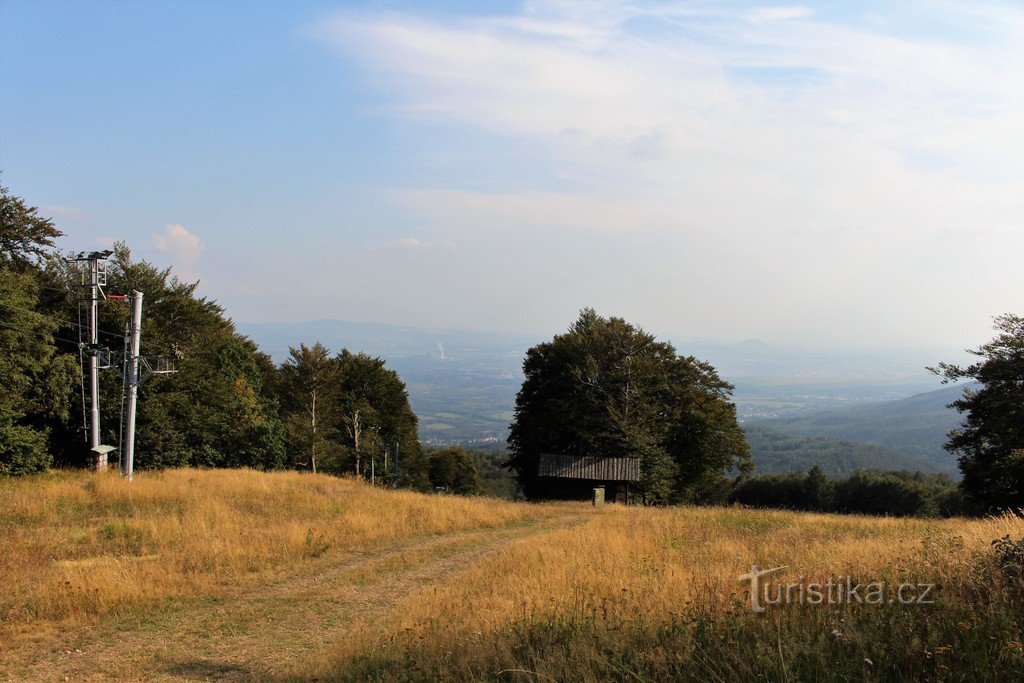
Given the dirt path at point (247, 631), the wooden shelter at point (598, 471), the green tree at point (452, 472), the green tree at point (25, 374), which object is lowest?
the green tree at point (452, 472)

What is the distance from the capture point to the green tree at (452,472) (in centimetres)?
7451

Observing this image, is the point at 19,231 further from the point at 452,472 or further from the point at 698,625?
the point at 452,472

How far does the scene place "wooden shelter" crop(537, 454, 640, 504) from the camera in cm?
3456

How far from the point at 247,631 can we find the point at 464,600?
2.68m

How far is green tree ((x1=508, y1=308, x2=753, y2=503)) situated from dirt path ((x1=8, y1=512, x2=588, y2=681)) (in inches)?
1068

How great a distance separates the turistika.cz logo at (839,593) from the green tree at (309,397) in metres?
43.2

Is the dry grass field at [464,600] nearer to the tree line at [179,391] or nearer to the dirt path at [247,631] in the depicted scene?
the dirt path at [247,631]

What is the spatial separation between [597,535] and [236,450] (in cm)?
3613

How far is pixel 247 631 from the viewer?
8406 millimetres

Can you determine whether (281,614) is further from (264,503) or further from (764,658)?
(264,503)

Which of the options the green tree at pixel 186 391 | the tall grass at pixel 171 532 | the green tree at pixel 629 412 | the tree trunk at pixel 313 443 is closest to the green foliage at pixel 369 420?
the tree trunk at pixel 313 443

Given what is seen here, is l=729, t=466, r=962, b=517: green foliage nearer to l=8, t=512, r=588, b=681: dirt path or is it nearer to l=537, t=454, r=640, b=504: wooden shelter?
l=537, t=454, r=640, b=504: wooden shelter

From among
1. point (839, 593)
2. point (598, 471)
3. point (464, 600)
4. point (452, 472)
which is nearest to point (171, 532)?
point (464, 600)

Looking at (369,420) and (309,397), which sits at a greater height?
(309,397)
